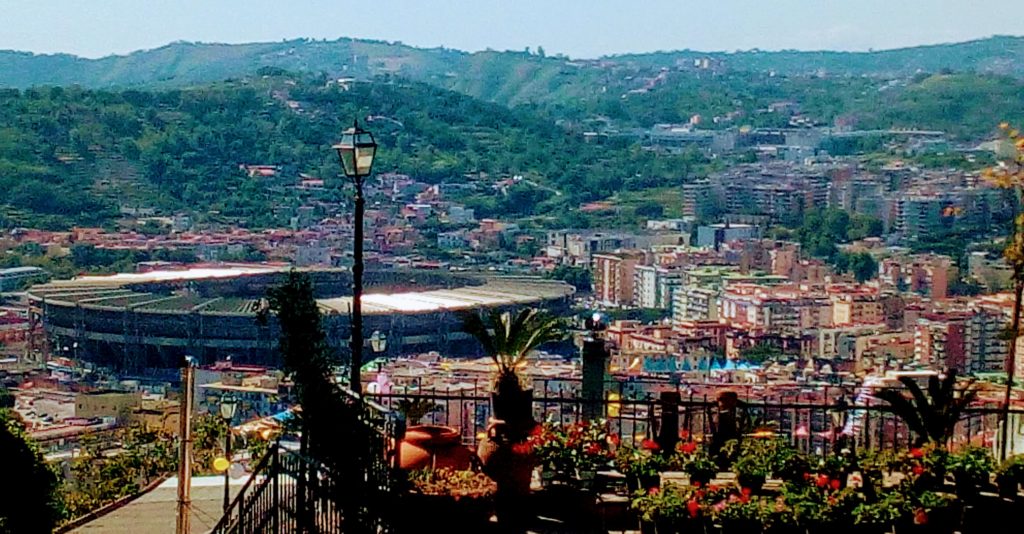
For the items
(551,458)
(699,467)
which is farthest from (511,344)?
(699,467)

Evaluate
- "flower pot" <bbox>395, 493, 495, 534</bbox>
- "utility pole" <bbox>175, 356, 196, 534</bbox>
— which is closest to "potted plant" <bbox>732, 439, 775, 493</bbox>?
"flower pot" <bbox>395, 493, 495, 534</bbox>

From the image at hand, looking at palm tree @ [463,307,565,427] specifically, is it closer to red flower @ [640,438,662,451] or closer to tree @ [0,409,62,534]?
Answer: red flower @ [640,438,662,451]

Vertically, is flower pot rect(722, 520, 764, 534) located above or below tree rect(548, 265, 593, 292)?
above

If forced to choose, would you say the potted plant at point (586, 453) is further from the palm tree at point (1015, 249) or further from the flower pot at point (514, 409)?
the palm tree at point (1015, 249)

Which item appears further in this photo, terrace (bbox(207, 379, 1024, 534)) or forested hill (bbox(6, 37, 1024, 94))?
forested hill (bbox(6, 37, 1024, 94))

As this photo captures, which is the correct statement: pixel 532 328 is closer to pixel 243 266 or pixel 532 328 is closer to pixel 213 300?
pixel 213 300

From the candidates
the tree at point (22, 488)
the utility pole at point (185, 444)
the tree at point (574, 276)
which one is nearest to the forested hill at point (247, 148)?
the tree at point (574, 276)
